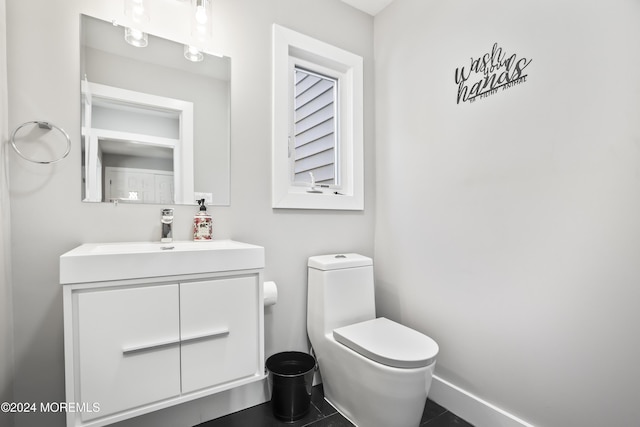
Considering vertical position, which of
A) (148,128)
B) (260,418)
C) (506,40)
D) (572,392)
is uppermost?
(506,40)

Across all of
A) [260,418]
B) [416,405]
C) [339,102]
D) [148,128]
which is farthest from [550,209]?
[148,128]

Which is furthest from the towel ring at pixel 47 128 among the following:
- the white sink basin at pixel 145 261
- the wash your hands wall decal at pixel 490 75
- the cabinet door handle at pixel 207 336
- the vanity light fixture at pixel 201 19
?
the wash your hands wall decal at pixel 490 75

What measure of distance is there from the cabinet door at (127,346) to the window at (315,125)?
2.68 ft

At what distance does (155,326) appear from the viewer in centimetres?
103

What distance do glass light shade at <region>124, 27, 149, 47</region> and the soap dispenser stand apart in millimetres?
782

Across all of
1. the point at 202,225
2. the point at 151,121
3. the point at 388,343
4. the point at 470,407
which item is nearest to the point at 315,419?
the point at 388,343

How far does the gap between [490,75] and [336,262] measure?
1.21 metres

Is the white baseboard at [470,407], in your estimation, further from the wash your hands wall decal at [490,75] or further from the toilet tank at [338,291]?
the wash your hands wall decal at [490,75]

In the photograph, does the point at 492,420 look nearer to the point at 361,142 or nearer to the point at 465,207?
the point at 465,207

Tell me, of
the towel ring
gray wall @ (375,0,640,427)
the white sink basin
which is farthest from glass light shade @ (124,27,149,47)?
gray wall @ (375,0,640,427)

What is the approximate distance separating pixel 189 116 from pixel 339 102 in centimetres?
100

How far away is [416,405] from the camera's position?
1.29 metres

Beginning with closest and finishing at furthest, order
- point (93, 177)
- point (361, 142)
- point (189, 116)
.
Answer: point (93, 177), point (189, 116), point (361, 142)

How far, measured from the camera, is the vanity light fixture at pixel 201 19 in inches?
55.5
